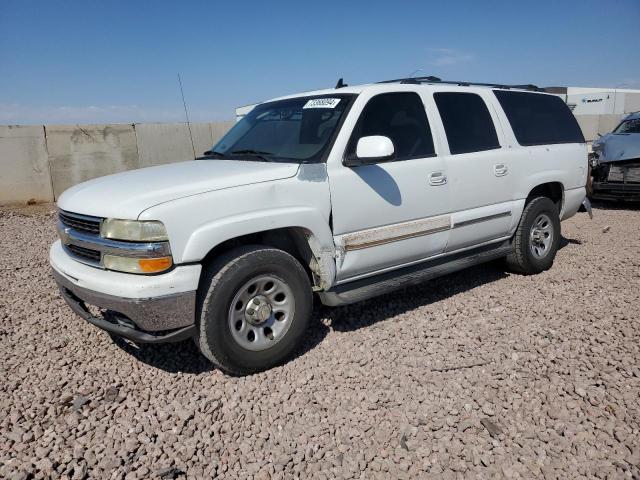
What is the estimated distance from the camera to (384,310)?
4312 mm

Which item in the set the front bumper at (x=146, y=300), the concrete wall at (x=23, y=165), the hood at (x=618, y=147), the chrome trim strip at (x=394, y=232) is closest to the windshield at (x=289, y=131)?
the chrome trim strip at (x=394, y=232)

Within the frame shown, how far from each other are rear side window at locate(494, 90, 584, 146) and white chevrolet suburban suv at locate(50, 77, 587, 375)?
0.03 meters

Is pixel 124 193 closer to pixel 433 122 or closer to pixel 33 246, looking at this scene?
pixel 433 122

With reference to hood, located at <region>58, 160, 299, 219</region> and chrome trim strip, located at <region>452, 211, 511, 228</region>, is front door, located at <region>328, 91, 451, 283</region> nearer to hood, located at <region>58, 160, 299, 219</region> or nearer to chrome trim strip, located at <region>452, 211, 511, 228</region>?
chrome trim strip, located at <region>452, 211, 511, 228</region>

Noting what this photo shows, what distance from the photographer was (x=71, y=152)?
10984 mm

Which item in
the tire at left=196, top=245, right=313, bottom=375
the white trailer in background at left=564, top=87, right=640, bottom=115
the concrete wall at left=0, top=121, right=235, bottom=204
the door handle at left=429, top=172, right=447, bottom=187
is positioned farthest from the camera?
the white trailer in background at left=564, top=87, right=640, bottom=115

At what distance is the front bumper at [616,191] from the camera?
8.48 meters

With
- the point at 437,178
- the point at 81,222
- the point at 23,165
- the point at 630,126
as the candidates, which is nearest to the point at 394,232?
the point at 437,178

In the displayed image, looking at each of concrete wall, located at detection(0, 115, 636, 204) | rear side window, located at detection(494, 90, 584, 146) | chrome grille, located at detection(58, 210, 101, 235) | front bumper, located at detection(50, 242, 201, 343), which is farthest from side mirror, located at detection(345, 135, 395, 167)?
concrete wall, located at detection(0, 115, 636, 204)

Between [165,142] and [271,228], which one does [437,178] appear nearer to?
[271,228]

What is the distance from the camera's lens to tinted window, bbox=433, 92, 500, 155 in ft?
13.8

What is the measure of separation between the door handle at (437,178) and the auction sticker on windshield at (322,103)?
97 cm

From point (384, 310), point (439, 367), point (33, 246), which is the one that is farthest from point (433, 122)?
point (33, 246)

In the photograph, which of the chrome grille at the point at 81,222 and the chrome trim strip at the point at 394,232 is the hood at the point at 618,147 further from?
the chrome grille at the point at 81,222
